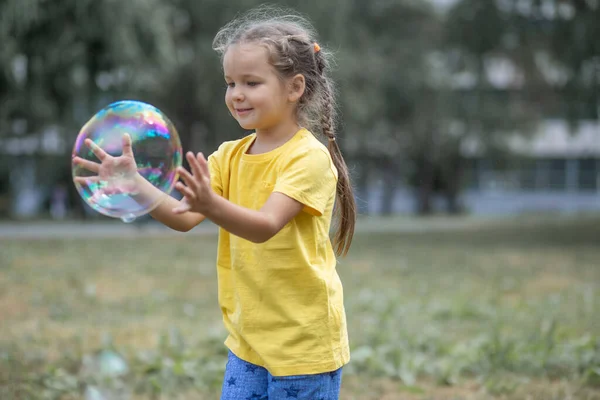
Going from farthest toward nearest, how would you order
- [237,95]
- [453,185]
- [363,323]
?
1. [453,185]
2. [363,323]
3. [237,95]

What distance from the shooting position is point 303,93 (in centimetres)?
264

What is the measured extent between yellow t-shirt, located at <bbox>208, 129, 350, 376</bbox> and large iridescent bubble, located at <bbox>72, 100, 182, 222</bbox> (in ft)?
0.97

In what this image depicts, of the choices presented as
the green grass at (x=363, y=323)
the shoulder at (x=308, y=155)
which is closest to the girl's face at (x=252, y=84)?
the shoulder at (x=308, y=155)

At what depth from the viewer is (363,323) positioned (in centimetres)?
654

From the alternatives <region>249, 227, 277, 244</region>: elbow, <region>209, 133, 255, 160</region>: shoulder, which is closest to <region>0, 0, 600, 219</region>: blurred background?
<region>209, 133, 255, 160</region>: shoulder

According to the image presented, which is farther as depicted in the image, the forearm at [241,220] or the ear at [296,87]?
the ear at [296,87]

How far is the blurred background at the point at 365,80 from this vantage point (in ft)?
37.8

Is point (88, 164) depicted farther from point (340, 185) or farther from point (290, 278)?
point (340, 185)

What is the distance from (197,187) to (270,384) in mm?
859

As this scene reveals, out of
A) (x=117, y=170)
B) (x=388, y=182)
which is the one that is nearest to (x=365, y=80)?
(x=388, y=182)

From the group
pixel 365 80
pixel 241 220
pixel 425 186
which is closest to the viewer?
pixel 241 220

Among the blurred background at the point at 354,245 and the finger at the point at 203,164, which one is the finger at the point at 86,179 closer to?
the finger at the point at 203,164

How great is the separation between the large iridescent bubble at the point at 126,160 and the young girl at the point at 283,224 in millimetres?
16

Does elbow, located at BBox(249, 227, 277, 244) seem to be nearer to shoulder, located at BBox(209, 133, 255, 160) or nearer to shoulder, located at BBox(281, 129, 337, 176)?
shoulder, located at BBox(281, 129, 337, 176)
